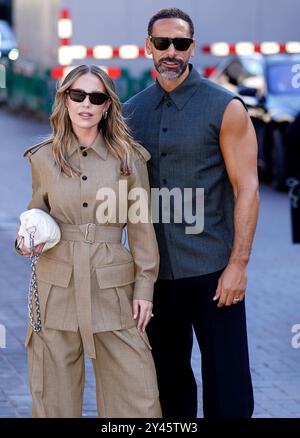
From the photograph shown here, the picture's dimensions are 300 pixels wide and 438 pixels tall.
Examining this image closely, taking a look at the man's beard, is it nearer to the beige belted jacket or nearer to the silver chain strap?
the beige belted jacket

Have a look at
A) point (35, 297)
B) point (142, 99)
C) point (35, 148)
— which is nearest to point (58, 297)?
point (35, 297)

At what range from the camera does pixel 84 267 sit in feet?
15.7

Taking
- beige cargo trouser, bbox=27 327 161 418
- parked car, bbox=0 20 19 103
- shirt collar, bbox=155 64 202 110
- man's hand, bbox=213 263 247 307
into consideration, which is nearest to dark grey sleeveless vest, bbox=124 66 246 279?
shirt collar, bbox=155 64 202 110

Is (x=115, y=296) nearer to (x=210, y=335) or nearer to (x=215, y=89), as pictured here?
(x=210, y=335)

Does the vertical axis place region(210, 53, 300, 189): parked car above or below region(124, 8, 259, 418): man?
above

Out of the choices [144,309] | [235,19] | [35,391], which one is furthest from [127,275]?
[235,19]

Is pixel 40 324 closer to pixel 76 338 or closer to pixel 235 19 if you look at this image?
pixel 76 338

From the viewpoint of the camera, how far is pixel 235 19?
61.2 ft

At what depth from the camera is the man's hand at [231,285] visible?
4949 mm

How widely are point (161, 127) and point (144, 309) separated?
2.34 ft

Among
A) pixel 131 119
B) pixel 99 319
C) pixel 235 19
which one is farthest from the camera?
pixel 235 19

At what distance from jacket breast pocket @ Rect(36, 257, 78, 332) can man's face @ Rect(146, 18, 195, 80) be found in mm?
854

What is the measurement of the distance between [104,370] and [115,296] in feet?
0.92

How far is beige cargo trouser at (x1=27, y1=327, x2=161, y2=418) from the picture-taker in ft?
15.8
